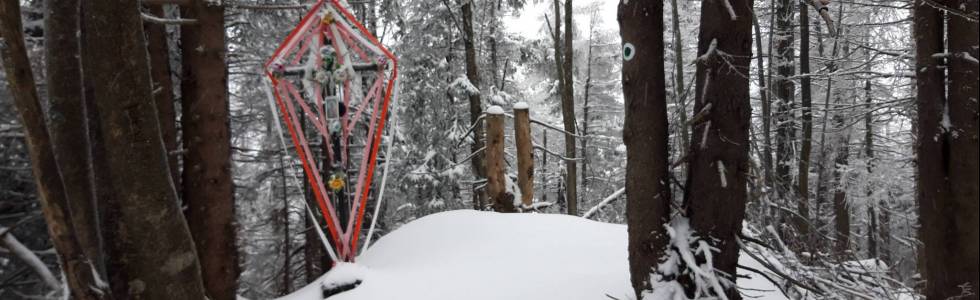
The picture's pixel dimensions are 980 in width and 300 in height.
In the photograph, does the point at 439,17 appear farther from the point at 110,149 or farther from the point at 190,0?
the point at 110,149

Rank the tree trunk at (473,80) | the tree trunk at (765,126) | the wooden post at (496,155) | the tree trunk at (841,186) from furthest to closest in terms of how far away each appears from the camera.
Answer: the tree trunk at (841,186), the tree trunk at (473,80), the wooden post at (496,155), the tree trunk at (765,126)

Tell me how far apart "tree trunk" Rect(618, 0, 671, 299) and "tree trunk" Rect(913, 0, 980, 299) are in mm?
1447

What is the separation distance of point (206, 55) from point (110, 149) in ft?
10.4

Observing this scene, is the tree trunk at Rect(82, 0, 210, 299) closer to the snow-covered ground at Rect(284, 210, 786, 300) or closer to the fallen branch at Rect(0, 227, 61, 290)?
the fallen branch at Rect(0, 227, 61, 290)

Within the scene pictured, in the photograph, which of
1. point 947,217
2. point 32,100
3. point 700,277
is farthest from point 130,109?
point 947,217

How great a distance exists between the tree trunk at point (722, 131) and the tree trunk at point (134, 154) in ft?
8.15

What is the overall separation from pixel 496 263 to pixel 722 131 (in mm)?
2172

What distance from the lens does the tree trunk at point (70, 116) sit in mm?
2748

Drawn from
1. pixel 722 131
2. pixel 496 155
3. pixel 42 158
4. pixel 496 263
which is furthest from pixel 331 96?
pixel 722 131

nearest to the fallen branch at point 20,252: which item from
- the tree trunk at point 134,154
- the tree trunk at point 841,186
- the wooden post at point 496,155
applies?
the tree trunk at point 134,154

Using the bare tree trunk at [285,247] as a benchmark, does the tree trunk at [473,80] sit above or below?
above

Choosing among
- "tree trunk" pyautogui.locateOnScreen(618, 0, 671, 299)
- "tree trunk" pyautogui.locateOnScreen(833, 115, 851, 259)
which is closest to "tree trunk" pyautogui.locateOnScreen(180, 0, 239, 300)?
"tree trunk" pyautogui.locateOnScreen(618, 0, 671, 299)

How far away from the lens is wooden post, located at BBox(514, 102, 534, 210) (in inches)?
253

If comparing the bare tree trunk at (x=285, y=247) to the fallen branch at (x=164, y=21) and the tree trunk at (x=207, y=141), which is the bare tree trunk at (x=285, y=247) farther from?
the fallen branch at (x=164, y=21)
